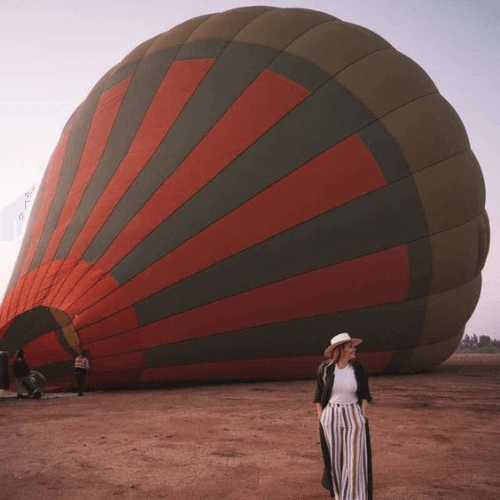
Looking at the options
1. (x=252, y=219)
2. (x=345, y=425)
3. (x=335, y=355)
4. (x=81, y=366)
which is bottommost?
(x=345, y=425)

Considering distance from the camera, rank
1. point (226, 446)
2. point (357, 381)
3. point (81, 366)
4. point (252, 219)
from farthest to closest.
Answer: point (252, 219)
point (81, 366)
point (226, 446)
point (357, 381)

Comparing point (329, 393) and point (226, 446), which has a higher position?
point (329, 393)

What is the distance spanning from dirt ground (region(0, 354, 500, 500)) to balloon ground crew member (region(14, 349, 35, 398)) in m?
0.33

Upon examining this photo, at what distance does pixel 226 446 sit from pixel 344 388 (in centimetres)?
181

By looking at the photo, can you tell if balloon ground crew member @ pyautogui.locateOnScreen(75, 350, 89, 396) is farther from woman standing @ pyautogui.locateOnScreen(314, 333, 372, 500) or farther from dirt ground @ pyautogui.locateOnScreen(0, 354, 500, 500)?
woman standing @ pyautogui.locateOnScreen(314, 333, 372, 500)

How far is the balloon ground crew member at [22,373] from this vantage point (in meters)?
7.79

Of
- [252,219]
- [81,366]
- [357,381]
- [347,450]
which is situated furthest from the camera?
[252,219]

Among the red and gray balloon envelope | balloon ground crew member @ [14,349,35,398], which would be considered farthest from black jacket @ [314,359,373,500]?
balloon ground crew member @ [14,349,35,398]

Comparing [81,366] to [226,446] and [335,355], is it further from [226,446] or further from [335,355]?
[335,355]

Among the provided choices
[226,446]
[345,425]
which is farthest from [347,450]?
[226,446]

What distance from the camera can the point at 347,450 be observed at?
3229 millimetres

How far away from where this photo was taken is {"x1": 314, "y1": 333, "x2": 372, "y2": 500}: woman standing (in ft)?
10.4

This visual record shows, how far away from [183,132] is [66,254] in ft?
8.07

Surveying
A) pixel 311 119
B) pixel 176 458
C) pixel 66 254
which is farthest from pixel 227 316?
pixel 176 458
